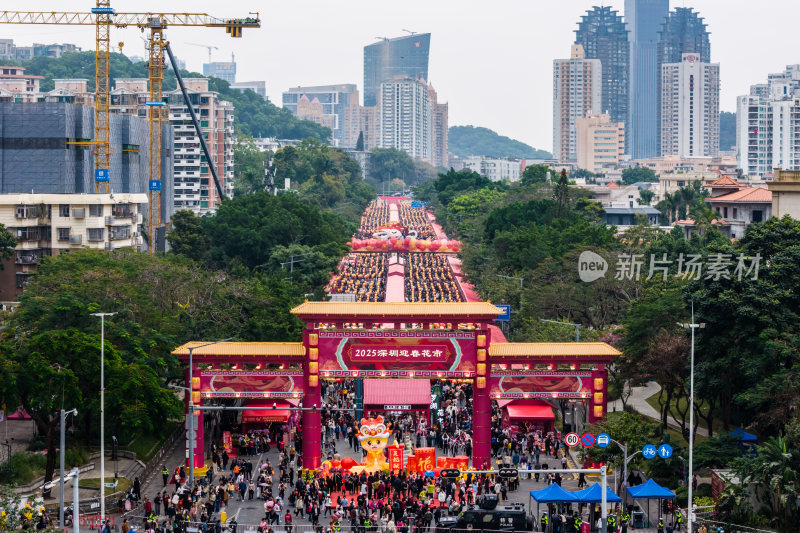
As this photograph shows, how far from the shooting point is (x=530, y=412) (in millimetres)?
59938

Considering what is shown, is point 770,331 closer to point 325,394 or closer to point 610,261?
point 325,394

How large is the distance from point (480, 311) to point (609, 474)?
30.7 feet

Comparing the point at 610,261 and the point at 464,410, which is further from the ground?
the point at 610,261

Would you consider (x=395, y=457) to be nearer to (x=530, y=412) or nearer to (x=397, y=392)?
(x=397, y=392)

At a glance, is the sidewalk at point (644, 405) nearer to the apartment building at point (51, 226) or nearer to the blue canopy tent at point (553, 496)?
the blue canopy tent at point (553, 496)

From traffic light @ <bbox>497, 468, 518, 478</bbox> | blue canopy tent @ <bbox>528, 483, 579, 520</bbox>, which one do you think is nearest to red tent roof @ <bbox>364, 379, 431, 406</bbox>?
blue canopy tent @ <bbox>528, 483, 579, 520</bbox>

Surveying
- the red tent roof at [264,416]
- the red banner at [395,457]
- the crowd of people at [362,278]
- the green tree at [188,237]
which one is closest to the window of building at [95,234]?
the green tree at [188,237]

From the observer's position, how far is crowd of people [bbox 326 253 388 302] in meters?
102

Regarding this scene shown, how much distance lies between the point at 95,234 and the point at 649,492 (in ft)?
205

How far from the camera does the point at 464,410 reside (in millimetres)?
63844

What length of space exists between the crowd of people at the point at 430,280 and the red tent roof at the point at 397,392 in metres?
36.0


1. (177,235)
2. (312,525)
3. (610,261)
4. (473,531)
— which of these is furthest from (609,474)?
(177,235)

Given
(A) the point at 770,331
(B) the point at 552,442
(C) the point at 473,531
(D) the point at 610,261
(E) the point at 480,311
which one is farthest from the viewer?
(D) the point at 610,261

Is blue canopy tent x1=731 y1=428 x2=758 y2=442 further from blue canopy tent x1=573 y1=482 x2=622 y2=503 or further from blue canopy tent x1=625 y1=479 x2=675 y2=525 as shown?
blue canopy tent x1=573 y1=482 x2=622 y2=503
